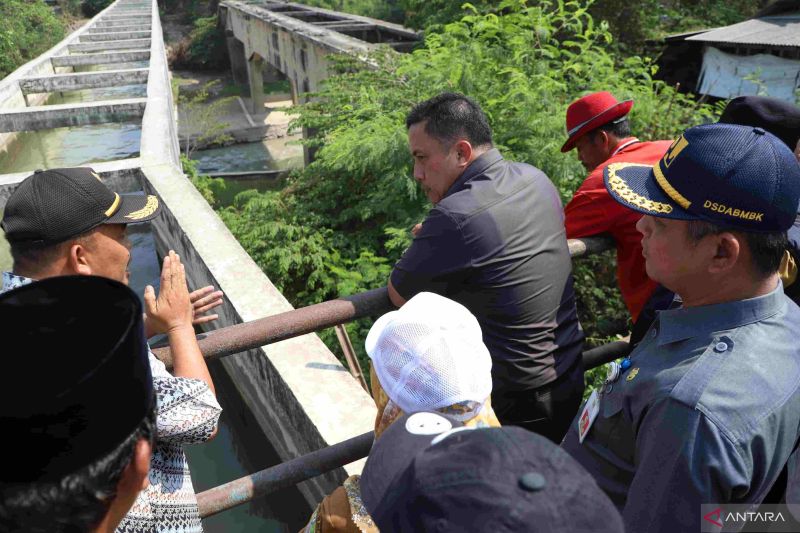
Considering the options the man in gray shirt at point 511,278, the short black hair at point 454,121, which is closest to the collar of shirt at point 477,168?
the man in gray shirt at point 511,278

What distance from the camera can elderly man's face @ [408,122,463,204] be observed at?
245cm

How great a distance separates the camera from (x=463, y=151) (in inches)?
95.6

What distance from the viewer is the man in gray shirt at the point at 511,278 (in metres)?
2.05

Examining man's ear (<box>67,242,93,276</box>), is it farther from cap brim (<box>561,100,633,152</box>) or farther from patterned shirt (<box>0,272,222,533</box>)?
cap brim (<box>561,100,633,152</box>)

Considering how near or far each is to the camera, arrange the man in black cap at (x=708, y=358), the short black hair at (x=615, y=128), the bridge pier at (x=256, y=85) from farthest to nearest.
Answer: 1. the bridge pier at (x=256, y=85)
2. the short black hair at (x=615, y=128)
3. the man in black cap at (x=708, y=358)

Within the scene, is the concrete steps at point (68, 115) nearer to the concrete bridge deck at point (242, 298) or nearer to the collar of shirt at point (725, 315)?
the concrete bridge deck at point (242, 298)

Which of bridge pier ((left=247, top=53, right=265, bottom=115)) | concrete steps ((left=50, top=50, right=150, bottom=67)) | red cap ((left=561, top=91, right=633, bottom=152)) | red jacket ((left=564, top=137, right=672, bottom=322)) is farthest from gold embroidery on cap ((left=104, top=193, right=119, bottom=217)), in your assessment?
bridge pier ((left=247, top=53, right=265, bottom=115))

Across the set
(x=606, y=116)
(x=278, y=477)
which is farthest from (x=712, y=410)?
(x=606, y=116)

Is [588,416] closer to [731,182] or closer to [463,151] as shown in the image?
[731,182]

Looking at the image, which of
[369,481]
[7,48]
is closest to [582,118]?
[369,481]

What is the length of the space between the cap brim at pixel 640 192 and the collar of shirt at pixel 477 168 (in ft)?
2.08

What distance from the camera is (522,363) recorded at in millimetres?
2139

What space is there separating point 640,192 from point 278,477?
1364 mm

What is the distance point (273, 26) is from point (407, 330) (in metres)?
19.7
